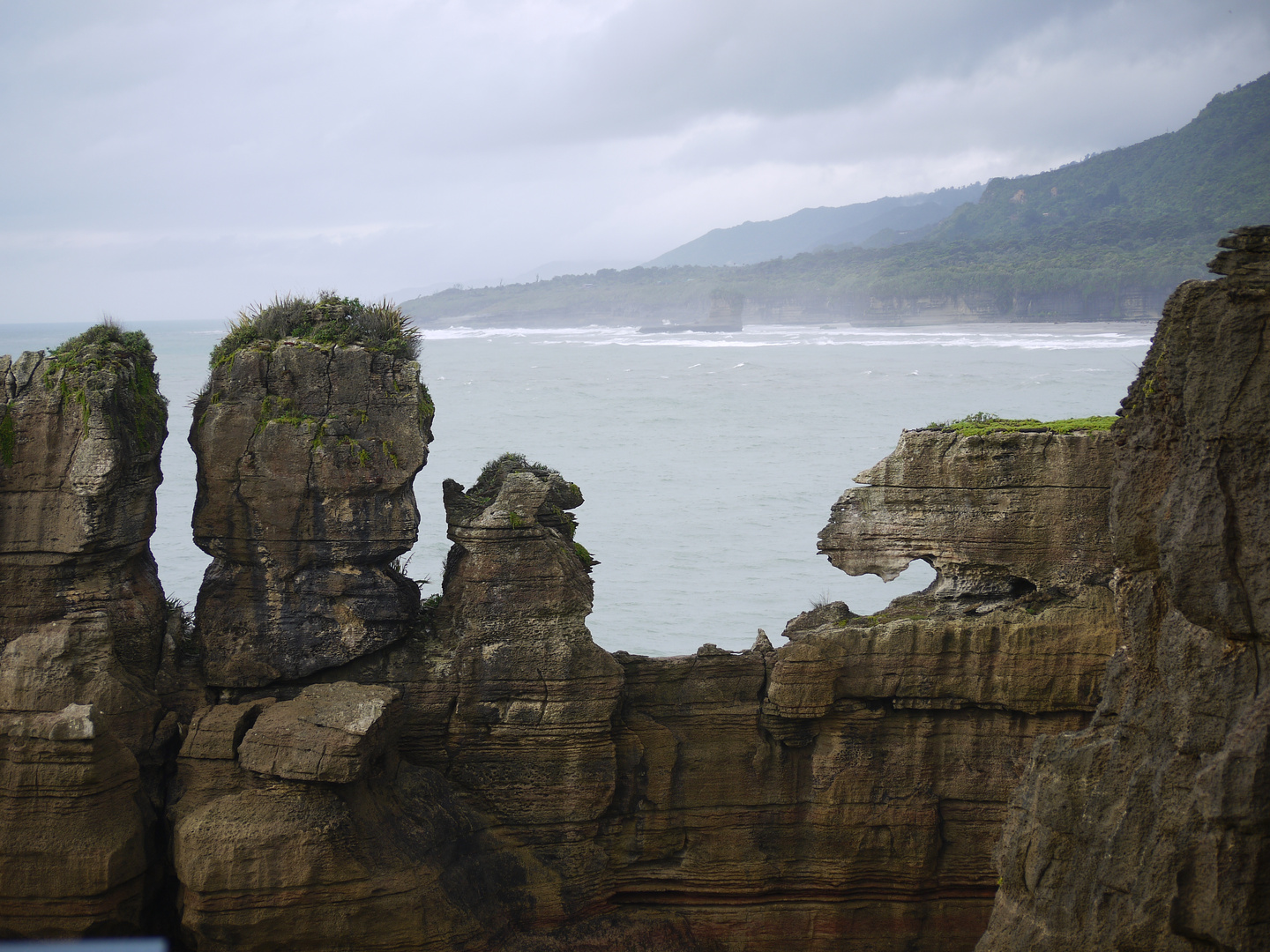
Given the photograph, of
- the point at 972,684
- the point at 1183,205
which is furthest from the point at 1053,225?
the point at 972,684

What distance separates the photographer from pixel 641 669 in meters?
12.8

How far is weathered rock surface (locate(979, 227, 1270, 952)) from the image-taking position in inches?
274

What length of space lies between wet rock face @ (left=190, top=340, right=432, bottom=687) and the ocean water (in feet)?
44.7

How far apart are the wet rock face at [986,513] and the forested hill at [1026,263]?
8.63 m

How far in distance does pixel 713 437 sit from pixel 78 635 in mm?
44454

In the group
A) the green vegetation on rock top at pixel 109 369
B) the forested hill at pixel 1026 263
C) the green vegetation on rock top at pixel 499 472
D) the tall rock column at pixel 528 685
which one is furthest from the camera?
the forested hill at pixel 1026 263

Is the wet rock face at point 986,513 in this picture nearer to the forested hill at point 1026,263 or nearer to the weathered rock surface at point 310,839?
the weathered rock surface at point 310,839

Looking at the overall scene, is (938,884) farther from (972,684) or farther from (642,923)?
(642,923)

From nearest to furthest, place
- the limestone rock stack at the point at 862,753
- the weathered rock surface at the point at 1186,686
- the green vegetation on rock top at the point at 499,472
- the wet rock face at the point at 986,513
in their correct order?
1. the weathered rock surface at the point at 1186,686
2. the wet rock face at the point at 986,513
3. the limestone rock stack at the point at 862,753
4. the green vegetation on rock top at the point at 499,472

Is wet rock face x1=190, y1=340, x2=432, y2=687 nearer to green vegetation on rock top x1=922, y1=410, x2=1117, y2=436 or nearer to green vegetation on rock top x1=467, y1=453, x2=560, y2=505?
green vegetation on rock top x1=467, y1=453, x2=560, y2=505

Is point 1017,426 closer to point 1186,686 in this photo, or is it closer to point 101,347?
point 1186,686

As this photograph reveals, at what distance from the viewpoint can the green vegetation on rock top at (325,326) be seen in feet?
41.1

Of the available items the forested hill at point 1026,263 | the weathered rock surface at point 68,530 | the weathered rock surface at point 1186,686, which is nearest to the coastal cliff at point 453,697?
the weathered rock surface at point 68,530

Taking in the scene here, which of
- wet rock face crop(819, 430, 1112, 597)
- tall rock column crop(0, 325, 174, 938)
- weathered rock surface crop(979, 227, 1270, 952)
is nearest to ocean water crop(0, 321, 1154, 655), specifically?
wet rock face crop(819, 430, 1112, 597)
